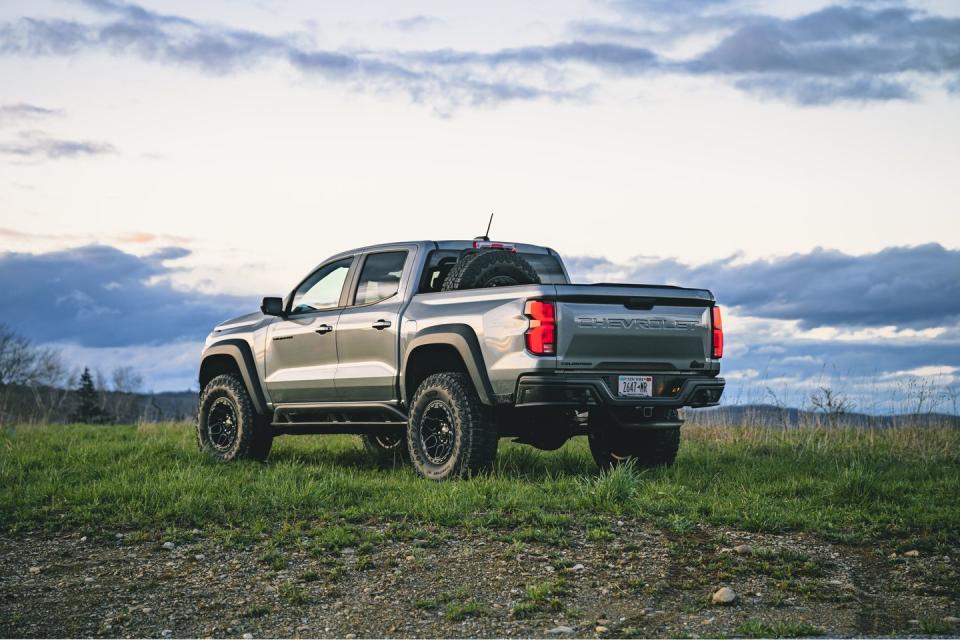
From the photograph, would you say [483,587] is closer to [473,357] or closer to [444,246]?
[473,357]

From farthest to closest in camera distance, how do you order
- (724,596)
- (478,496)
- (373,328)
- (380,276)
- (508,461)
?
(508,461) < (380,276) < (373,328) < (478,496) < (724,596)

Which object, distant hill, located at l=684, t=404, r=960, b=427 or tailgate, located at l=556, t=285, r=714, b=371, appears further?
distant hill, located at l=684, t=404, r=960, b=427

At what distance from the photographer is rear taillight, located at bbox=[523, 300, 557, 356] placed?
8312 mm

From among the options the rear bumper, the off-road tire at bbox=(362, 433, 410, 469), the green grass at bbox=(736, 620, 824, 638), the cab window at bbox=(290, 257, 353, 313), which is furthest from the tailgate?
the off-road tire at bbox=(362, 433, 410, 469)

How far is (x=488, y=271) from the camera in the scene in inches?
367

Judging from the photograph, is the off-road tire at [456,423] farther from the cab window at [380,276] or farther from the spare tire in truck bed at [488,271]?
the cab window at [380,276]

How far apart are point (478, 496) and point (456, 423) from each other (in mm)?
1101

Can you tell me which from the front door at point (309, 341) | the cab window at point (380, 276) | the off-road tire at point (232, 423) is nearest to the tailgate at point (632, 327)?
the cab window at point (380, 276)

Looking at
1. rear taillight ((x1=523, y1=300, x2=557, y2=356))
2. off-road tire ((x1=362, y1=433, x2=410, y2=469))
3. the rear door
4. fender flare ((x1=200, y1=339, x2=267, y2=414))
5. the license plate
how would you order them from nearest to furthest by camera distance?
rear taillight ((x1=523, y1=300, x2=557, y2=356))
the license plate
the rear door
fender flare ((x1=200, y1=339, x2=267, y2=414))
off-road tire ((x1=362, y1=433, x2=410, y2=469))

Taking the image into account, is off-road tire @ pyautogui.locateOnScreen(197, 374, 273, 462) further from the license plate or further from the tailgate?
the license plate

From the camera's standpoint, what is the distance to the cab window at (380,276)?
9.98 metres

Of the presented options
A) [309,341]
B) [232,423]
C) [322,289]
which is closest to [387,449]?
[232,423]

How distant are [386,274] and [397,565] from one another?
4.10 meters

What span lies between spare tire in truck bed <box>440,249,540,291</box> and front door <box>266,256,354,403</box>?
158cm
